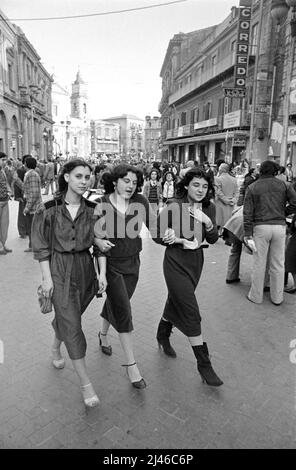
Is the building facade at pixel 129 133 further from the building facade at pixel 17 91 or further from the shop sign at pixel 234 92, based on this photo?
the shop sign at pixel 234 92

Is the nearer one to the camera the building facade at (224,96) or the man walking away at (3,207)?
the man walking away at (3,207)

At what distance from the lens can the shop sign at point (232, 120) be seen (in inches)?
863

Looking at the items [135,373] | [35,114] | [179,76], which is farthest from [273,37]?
[35,114]

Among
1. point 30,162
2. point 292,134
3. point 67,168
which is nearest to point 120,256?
point 67,168

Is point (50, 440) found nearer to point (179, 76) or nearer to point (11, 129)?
point (11, 129)

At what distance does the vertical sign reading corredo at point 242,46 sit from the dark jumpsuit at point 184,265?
2077cm

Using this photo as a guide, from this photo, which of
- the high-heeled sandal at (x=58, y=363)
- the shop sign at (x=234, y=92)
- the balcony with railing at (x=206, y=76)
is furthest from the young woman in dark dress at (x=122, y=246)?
the balcony with railing at (x=206, y=76)

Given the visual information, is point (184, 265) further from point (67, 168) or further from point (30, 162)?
point (30, 162)

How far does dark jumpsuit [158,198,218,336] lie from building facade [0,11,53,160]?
81.3 feet

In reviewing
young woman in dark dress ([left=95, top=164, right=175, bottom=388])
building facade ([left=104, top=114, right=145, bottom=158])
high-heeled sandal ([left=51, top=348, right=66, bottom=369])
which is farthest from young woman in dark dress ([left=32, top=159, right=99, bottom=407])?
building facade ([left=104, top=114, right=145, bottom=158])

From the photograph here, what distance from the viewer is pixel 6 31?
30609 mm

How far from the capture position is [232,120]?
2302 centimetres
